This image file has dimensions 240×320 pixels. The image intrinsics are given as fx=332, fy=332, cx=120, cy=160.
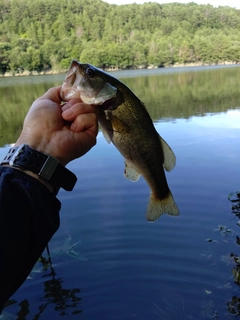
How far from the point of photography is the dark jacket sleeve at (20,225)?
1617 mm

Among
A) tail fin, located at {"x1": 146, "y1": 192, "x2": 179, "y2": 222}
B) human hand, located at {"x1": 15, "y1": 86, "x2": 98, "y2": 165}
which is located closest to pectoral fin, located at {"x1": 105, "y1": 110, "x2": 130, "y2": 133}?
human hand, located at {"x1": 15, "y1": 86, "x2": 98, "y2": 165}

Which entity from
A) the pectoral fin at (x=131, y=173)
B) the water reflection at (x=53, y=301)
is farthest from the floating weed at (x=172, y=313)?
the pectoral fin at (x=131, y=173)

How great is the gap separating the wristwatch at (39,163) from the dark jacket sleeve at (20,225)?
0.08 metres

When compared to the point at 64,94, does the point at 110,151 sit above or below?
below

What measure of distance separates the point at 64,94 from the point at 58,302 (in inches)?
143

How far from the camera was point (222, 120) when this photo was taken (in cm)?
1628

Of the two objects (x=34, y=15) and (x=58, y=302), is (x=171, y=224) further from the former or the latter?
(x=34, y=15)

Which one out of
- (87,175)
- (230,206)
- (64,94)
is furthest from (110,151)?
(64,94)

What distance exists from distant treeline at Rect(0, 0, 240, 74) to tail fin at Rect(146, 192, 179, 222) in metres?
69.0

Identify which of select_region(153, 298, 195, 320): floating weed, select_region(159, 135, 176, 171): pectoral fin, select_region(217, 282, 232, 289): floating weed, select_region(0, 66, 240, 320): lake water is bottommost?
select_region(0, 66, 240, 320): lake water

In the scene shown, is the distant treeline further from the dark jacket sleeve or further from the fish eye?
the dark jacket sleeve

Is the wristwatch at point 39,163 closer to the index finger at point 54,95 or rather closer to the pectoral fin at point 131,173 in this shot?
the index finger at point 54,95

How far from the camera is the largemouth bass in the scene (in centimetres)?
227

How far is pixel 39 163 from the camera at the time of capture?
75.2 inches
